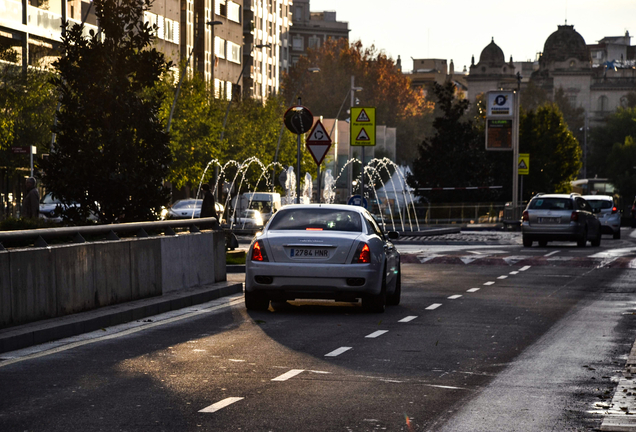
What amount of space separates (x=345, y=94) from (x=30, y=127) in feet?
211

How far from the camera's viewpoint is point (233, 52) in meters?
95.5

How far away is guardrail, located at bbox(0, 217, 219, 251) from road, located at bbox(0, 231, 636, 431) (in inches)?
45.6

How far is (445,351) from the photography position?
11.2 metres

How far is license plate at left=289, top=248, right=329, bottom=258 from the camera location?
1444 cm

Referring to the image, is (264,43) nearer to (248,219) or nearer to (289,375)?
(248,219)

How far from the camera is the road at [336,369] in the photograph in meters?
7.66

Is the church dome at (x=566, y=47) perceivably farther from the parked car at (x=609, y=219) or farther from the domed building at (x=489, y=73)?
the parked car at (x=609, y=219)

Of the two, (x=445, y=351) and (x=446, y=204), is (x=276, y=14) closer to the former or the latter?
(x=446, y=204)

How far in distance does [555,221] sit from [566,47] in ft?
521

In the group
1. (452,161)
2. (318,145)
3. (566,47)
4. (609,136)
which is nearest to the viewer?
(318,145)

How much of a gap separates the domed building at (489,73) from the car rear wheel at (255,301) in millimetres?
182459

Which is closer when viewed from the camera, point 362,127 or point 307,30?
point 362,127

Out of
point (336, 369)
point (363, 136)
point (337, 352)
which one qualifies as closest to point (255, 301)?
point (337, 352)

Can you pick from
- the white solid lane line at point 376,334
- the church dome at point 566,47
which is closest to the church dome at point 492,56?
the church dome at point 566,47
